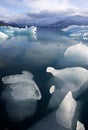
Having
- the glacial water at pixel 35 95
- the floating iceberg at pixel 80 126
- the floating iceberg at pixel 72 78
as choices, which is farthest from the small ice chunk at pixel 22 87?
the floating iceberg at pixel 80 126

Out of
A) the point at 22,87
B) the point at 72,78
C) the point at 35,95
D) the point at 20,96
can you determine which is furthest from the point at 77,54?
the point at 20,96

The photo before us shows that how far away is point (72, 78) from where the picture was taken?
5.18 metres

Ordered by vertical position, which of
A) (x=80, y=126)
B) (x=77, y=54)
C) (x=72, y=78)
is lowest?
(x=80, y=126)

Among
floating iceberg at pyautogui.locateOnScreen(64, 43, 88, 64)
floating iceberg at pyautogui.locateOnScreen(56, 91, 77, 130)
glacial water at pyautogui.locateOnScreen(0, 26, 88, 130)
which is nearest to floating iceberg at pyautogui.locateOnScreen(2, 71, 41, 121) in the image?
glacial water at pyautogui.locateOnScreen(0, 26, 88, 130)

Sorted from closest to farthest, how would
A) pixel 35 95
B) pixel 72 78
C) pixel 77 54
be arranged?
pixel 35 95 < pixel 72 78 < pixel 77 54

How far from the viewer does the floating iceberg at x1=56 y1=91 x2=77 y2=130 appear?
145 inches

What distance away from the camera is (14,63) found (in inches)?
291

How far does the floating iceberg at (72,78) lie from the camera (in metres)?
4.92

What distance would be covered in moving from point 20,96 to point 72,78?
1.34 meters

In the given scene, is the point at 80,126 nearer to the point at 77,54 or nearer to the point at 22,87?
the point at 22,87

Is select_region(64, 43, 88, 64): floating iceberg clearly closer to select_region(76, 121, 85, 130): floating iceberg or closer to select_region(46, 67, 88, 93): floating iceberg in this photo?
select_region(46, 67, 88, 93): floating iceberg

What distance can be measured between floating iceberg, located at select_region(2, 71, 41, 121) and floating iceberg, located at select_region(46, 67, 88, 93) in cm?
64

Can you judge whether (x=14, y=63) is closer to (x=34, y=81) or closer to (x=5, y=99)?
(x=34, y=81)

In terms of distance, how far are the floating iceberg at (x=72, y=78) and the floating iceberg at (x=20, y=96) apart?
2.10ft
